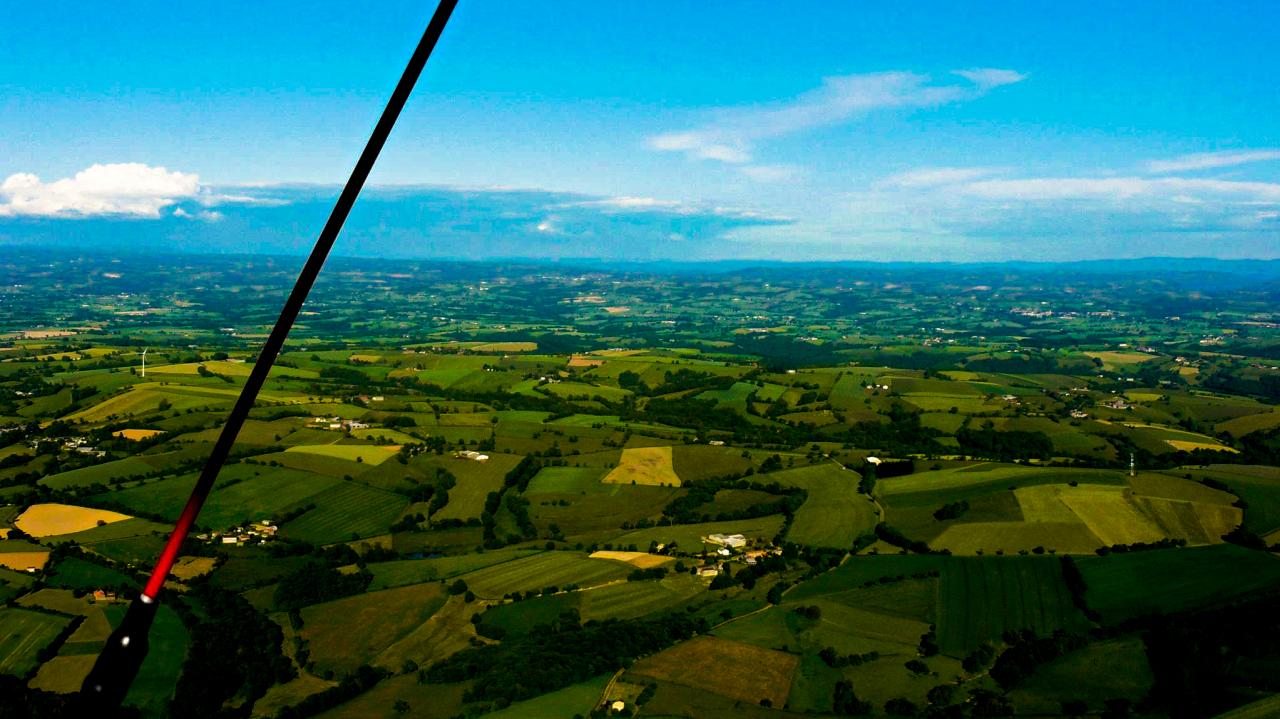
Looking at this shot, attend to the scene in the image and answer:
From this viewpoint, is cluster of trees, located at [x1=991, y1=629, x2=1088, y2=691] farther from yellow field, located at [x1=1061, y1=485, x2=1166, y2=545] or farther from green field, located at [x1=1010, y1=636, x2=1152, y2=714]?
yellow field, located at [x1=1061, y1=485, x2=1166, y2=545]

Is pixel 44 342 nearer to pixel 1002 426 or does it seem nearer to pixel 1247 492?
pixel 1002 426

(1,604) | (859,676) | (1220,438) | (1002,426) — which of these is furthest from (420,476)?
(1220,438)

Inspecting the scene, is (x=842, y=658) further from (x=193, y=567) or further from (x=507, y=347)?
(x=507, y=347)

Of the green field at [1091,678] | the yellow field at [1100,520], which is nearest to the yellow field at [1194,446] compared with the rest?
the yellow field at [1100,520]

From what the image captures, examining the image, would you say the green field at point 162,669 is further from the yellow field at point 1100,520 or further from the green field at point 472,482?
the yellow field at point 1100,520

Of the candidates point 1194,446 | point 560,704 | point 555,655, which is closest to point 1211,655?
point 560,704

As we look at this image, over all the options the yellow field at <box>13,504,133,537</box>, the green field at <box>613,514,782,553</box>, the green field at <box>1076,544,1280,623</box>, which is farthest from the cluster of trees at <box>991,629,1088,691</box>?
the yellow field at <box>13,504,133,537</box>
